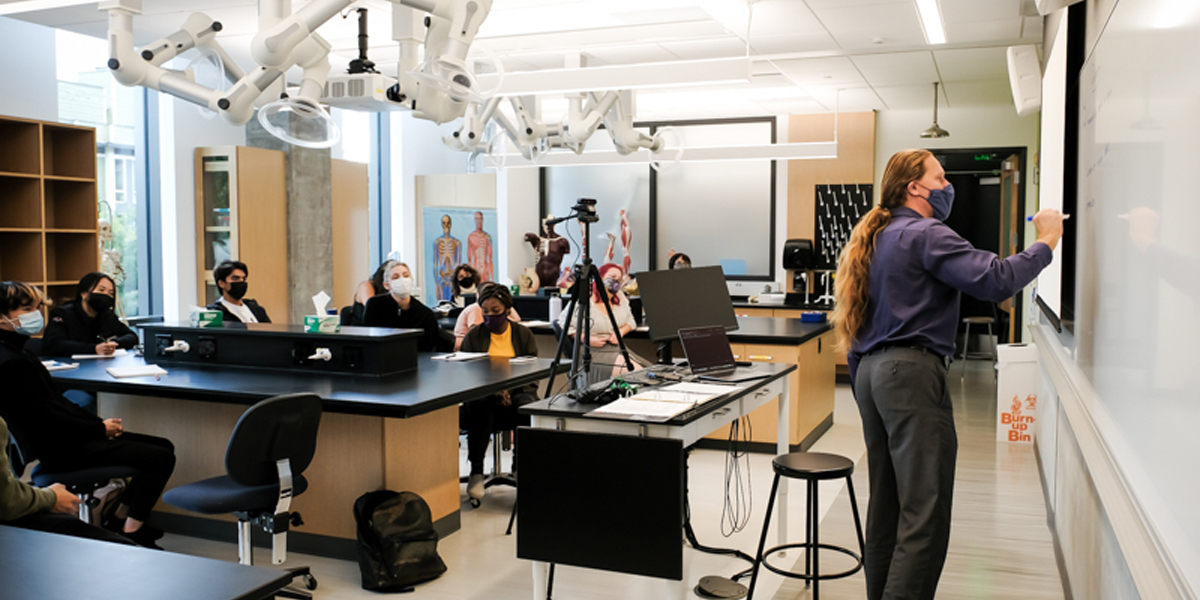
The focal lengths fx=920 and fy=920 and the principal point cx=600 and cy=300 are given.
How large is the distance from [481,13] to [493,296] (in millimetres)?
2213

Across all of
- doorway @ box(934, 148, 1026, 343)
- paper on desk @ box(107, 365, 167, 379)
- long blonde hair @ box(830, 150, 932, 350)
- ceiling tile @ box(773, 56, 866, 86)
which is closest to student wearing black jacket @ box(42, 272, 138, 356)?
paper on desk @ box(107, 365, 167, 379)

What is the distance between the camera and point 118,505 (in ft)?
13.9

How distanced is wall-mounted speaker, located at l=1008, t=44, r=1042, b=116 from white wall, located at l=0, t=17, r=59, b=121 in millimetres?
7001

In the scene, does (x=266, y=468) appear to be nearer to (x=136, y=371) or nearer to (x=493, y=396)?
(x=136, y=371)

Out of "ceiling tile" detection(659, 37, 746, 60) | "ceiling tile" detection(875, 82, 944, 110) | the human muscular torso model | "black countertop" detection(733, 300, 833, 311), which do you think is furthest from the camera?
the human muscular torso model

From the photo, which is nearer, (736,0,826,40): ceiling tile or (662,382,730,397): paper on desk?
(662,382,730,397): paper on desk

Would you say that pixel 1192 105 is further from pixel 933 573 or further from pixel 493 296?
pixel 493 296

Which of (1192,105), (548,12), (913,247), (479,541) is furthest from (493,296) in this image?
(1192,105)

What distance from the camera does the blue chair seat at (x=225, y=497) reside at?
134 inches

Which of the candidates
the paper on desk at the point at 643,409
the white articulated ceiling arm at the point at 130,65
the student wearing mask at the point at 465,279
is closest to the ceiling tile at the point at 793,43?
the student wearing mask at the point at 465,279

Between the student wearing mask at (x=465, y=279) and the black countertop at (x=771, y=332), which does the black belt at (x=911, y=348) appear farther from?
the student wearing mask at (x=465, y=279)

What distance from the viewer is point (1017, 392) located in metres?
6.53

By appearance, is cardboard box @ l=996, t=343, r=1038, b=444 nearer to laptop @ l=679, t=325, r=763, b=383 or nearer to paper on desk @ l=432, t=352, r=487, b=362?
laptop @ l=679, t=325, r=763, b=383

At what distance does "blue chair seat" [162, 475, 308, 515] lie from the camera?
3.41 meters
